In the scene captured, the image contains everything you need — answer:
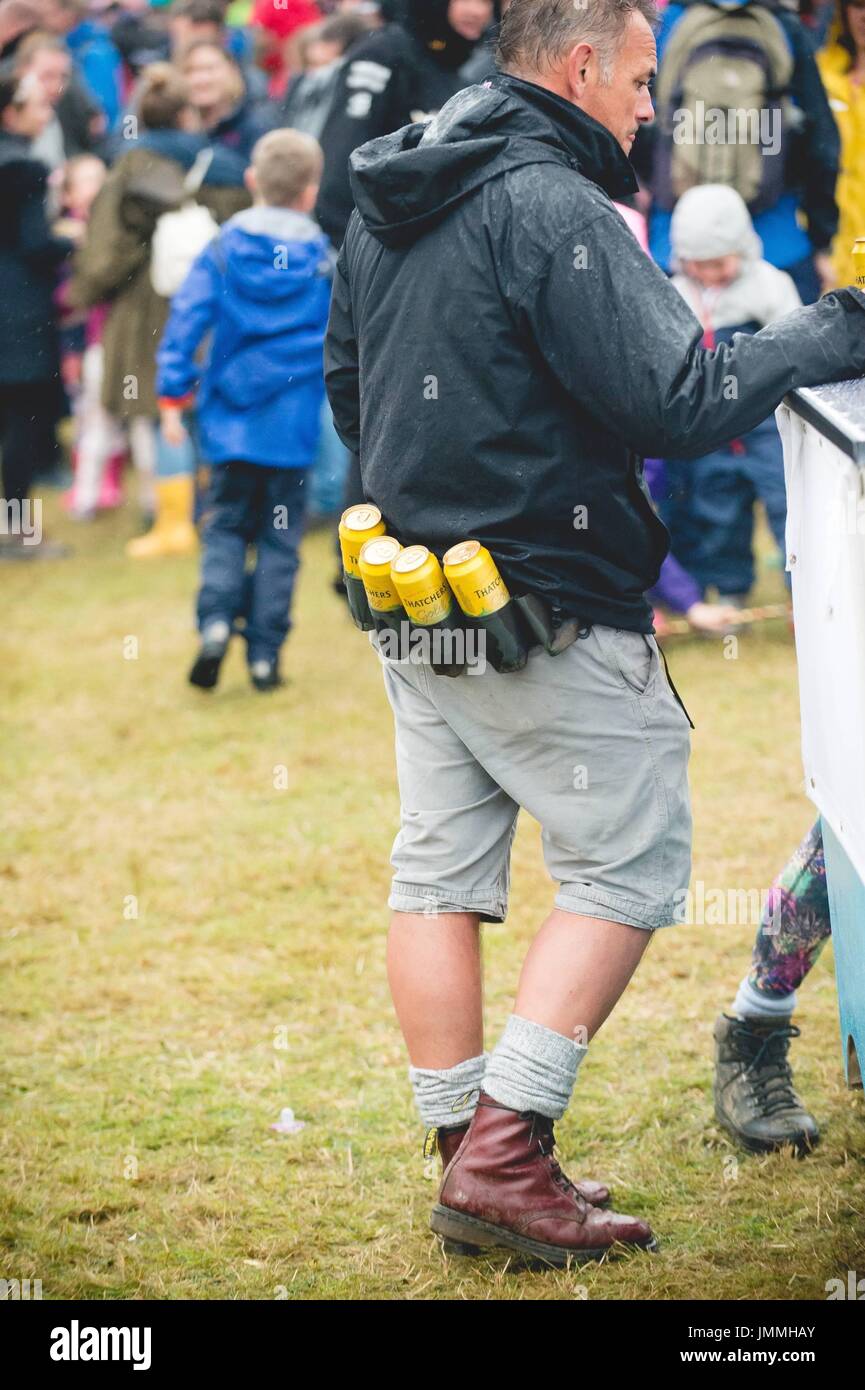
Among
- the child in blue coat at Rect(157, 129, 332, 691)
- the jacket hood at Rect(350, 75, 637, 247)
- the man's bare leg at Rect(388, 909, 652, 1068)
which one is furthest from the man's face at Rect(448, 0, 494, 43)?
the man's bare leg at Rect(388, 909, 652, 1068)

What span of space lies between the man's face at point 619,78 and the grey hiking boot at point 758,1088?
1.58m

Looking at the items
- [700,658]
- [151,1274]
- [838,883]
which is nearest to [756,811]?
[700,658]

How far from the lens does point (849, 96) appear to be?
23.8 ft

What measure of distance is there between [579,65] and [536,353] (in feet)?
1.39

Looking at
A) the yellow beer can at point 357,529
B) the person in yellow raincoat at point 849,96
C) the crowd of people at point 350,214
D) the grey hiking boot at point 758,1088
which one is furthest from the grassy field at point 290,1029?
the person in yellow raincoat at point 849,96

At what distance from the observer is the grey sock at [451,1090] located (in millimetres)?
2771

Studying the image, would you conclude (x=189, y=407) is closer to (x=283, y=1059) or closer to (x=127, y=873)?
(x=127, y=873)

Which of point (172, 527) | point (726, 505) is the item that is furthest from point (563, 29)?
point (172, 527)

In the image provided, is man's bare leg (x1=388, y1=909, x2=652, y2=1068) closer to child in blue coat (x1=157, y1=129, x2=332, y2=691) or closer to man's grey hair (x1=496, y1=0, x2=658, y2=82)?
man's grey hair (x1=496, y1=0, x2=658, y2=82)

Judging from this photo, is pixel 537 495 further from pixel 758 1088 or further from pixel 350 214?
pixel 350 214

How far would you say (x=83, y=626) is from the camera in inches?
299

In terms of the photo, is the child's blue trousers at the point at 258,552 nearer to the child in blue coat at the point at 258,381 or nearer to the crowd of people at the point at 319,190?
the child in blue coat at the point at 258,381

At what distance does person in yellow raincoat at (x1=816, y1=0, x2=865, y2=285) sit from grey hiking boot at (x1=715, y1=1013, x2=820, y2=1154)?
446 cm

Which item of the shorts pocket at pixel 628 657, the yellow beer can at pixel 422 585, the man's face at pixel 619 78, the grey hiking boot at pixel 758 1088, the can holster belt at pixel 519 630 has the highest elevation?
the man's face at pixel 619 78
